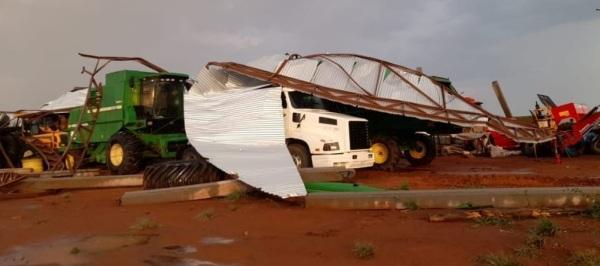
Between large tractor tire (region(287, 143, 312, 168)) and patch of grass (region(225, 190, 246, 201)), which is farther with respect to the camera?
large tractor tire (region(287, 143, 312, 168))

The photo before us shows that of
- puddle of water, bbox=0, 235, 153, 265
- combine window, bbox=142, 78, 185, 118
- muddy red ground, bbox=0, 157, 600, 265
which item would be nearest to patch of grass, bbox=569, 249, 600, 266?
muddy red ground, bbox=0, 157, 600, 265

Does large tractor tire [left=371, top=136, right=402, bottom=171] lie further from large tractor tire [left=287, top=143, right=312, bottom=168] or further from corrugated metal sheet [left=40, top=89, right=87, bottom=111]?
corrugated metal sheet [left=40, top=89, right=87, bottom=111]

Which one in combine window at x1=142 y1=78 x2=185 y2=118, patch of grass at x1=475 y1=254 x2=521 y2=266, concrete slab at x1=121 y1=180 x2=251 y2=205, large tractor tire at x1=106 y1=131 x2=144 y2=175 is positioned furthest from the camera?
combine window at x1=142 y1=78 x2=185 y2=118

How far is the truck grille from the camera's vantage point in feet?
45.4

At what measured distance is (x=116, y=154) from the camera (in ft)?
53.8

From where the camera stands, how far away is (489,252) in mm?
5391

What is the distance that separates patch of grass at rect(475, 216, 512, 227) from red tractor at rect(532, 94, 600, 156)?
579 inches

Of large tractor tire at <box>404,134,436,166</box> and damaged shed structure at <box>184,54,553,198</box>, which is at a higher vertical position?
damaged shed structure at <box>184,54,553,198</box>

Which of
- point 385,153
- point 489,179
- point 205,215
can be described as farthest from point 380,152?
point 205,215

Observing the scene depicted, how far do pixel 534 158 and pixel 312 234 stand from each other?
56.4 feet

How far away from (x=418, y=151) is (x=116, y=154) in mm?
9357

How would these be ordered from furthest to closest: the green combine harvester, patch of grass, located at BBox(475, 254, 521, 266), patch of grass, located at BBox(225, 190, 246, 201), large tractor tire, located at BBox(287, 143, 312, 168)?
the green combine harvester, large tractor tire, located at BBox(287, 143, 312, 168), patch of grass, located at BBox(225, 190, 246, 201), patch of grass, located at BBox(475, 254, 521, 266)

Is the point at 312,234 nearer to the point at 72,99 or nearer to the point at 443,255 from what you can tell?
the point at 443,255

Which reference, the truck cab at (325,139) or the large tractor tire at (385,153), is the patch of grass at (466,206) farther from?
the large tractor tire at (385,153)
